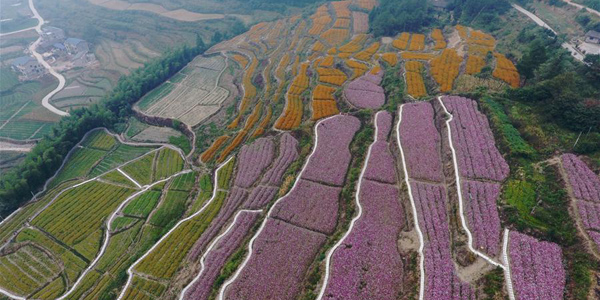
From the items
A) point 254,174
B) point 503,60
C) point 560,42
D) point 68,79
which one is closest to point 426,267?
point 254,174

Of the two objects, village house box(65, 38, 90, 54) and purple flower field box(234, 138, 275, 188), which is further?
village house box(65, 38, 90, 54)

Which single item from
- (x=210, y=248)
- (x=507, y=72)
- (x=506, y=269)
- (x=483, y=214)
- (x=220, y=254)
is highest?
(x=507, y=72)

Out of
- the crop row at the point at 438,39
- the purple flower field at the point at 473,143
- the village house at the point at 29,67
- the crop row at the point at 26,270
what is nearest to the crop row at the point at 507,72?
the purple flower field at the point at 473,143

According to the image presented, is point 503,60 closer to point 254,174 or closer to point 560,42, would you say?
point 560,42

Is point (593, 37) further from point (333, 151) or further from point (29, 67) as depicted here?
point (29, 67)

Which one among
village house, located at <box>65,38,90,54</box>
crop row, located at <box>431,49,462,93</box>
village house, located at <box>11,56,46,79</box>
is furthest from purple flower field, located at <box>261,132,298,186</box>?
village house, located at <box>65,38,90,54</box>

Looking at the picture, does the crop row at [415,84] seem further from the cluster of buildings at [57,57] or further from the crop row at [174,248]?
the cluster of buildings at [57,57]

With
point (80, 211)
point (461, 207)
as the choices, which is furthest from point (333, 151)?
point (80, 211)

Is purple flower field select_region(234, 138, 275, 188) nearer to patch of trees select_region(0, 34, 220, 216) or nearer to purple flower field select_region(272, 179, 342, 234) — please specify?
purple flower field select_region(272, 179, 342, 234)
